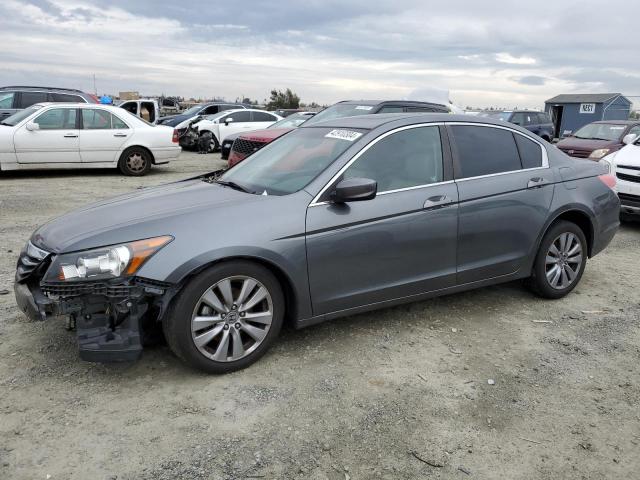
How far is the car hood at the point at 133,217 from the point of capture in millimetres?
3248

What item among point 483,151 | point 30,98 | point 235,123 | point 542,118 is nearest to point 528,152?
point 483,151

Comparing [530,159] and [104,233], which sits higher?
[530,159]

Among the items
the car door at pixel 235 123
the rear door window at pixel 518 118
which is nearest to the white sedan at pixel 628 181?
the car door at pixel 235 123

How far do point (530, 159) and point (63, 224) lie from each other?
3.66 m

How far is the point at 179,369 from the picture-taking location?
139 inches

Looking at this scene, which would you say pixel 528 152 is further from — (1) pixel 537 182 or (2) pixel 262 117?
(2) pixel 262 117

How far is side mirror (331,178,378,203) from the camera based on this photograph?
3546 millimetres

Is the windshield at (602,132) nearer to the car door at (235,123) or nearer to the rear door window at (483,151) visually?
the car door at (235,123)

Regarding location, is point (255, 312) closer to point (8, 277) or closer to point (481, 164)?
point (481, 164)

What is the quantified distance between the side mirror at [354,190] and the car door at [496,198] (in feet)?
2.93

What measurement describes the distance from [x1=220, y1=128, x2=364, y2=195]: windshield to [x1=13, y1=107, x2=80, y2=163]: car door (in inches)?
313

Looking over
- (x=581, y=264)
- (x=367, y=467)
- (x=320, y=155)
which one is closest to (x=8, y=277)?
(x=320, y=155)

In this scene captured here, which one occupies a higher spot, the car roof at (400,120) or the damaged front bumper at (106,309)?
the car roof at (400,120)

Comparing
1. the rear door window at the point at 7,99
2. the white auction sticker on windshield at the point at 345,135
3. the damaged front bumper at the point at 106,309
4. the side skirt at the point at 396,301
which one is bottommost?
the side skirt at the point at 396,301
